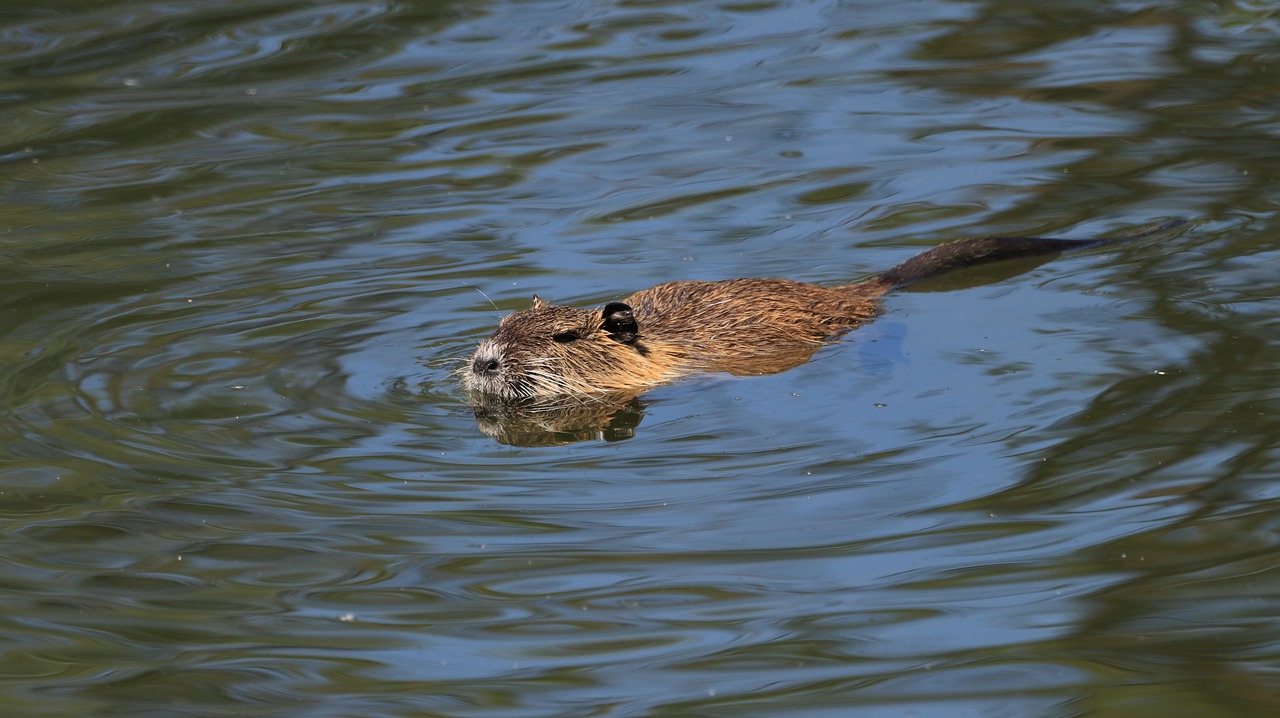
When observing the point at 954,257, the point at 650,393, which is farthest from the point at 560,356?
the point at 954,257

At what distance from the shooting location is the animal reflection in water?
650cm

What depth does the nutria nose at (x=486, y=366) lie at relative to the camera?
6.49 metres

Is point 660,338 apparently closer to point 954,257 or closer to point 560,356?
point 560,356

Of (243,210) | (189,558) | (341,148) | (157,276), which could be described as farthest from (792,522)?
(341,148)

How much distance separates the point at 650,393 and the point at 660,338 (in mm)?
289

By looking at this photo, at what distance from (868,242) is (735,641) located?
4.62 metres

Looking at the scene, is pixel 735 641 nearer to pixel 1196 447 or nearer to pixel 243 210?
pixel 1196 447

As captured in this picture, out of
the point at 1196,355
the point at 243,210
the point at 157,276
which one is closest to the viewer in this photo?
the point at 1196,355

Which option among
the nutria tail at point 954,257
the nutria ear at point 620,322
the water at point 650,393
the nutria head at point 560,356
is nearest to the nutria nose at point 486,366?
the nutria head at point 560,356

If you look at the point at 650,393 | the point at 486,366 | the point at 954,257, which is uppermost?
the point at 486,366

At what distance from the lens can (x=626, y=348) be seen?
6.70m

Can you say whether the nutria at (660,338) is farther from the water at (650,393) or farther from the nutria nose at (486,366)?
the water at (650,393)

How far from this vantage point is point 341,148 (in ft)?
34.2

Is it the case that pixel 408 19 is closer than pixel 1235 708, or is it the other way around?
pixel 1235 708
